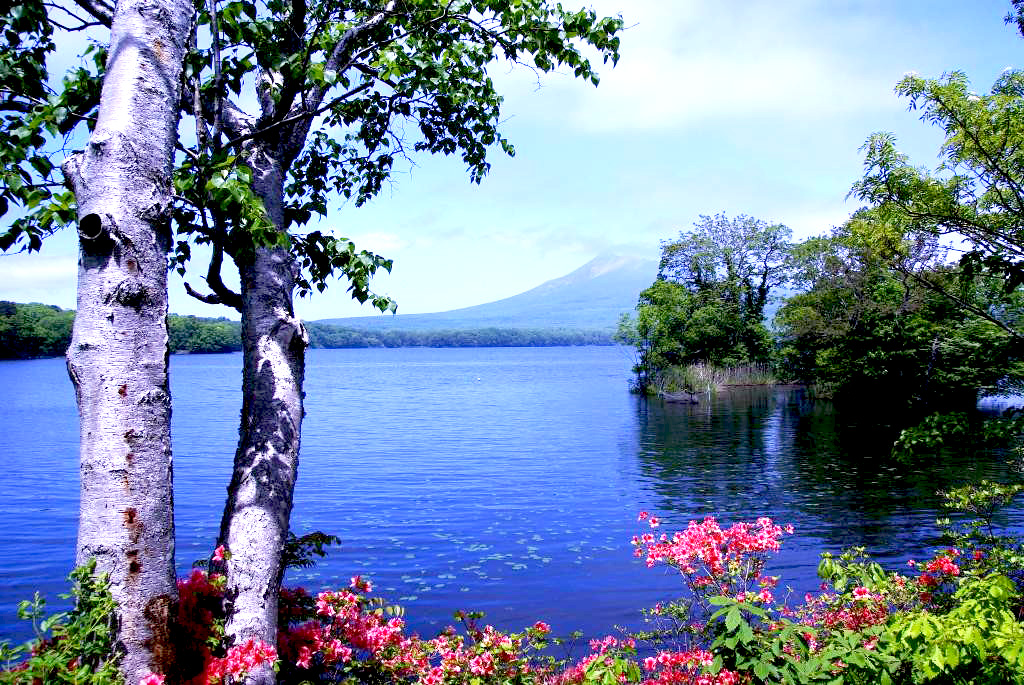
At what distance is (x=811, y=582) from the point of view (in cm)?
1230

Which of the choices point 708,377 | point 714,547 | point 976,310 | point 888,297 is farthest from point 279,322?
point 708,377

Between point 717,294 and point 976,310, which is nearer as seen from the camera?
point 976,310

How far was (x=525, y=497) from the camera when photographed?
20.2 m

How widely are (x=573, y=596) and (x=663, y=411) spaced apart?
3257 cm

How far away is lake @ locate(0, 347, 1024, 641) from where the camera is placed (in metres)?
12.8

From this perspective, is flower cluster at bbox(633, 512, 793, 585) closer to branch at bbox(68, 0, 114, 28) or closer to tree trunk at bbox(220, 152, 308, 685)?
tree trunk at bbox(220, 152, 308, 685)

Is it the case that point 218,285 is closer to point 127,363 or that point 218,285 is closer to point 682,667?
point 127,363

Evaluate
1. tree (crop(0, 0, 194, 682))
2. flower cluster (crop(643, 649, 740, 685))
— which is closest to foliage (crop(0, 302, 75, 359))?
tree (crop(0, 0, 194, 682))

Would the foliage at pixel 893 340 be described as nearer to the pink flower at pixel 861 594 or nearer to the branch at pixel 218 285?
the pink flower at pixel 861 594

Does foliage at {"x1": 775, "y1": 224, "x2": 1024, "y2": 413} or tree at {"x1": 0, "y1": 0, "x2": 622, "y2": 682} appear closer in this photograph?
tree at {"x1": 0, "y1": 0, "x2": 622, "y2": 682}

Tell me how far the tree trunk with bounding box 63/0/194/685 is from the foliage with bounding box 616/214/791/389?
53.1m

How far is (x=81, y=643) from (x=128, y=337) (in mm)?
1621

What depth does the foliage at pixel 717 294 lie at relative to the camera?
59181mm

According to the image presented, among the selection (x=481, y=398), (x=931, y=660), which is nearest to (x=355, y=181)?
(x=931, y=660)
